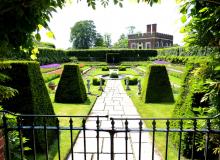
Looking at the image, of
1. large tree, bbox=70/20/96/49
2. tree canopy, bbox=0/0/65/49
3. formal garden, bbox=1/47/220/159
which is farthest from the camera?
large tree, bbox=70/20/96/49

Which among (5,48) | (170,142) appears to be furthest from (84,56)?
(5,48)

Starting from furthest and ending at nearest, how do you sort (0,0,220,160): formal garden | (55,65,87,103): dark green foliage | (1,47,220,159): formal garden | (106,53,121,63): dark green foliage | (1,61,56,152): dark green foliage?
(106,53,121,63): dark green foliage, (55,65,87,103): dark green foliage, (1,61,56,152): dark green foliage, (1,47,220,159): formal garden, (0,0,220,160): formal garden

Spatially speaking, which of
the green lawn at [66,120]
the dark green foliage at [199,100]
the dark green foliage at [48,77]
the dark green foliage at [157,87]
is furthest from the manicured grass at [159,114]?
the dark green foliage at [48,77]

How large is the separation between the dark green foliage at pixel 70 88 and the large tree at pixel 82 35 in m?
67.5

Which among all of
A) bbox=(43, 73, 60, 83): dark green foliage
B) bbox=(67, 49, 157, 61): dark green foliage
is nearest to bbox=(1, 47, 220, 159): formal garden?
bbox=(43, 73, 60, 83): dark green foliage

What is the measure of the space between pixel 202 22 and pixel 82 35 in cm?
7644

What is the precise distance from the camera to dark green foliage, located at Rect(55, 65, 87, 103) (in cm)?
1116

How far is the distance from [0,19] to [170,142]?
17.2 feet

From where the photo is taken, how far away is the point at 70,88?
11.2 meters

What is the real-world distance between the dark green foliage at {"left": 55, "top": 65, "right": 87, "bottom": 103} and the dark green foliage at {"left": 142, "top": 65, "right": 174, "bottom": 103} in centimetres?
325

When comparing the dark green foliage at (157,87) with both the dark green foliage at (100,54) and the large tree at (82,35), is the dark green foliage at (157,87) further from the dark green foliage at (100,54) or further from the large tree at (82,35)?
the large tree at (82,35)

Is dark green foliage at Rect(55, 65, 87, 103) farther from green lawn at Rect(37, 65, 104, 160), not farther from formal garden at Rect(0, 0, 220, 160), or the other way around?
green lawn at Rect(37, 65, 104, 160)

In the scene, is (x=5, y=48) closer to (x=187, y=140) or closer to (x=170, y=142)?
(x=187, y=140)

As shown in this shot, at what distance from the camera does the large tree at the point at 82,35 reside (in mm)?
77688
